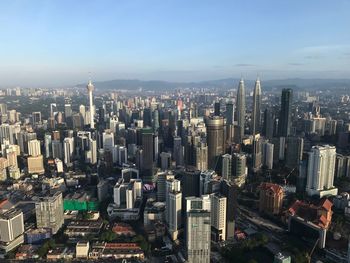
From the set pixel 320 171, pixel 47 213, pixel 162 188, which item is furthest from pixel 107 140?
pixel 320 171

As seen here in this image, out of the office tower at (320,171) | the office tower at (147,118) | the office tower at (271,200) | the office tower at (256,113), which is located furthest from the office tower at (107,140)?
the office tower at (320,171)

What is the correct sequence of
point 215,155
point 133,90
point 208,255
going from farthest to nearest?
point 133,90 < point 215,155 < point 208,255

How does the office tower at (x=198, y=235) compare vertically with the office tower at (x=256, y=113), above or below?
below

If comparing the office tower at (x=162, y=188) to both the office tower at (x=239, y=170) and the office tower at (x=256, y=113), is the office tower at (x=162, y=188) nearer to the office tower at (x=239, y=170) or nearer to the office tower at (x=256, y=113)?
the office tower at (x=239, y=170)

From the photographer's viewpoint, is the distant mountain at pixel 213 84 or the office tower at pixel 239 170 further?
the distant mountain at pixel 213 84

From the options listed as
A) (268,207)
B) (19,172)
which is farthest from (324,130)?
(19,172)

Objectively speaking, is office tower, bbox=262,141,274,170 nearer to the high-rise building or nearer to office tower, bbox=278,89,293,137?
office tower, bbox=278,89,293,137

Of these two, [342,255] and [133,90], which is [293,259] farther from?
[133,90]
